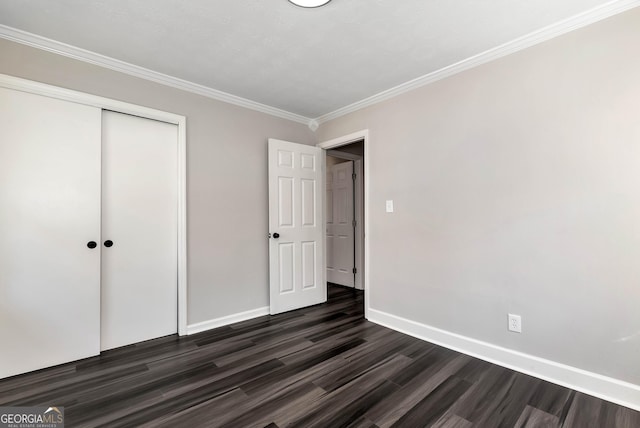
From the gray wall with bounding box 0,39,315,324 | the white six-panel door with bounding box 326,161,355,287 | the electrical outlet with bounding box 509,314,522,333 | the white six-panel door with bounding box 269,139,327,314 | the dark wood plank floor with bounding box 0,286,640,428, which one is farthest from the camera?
the white six-panel door with bounding box 326,161,355,287

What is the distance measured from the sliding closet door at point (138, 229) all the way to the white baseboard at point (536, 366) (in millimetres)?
2408

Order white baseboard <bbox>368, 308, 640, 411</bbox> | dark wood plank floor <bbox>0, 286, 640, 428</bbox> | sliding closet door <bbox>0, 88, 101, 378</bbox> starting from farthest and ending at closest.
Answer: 1. sliding closet door <bbox>0, 88, 101, 378</bbox>
2. white baseboard <bbox>368, 308, 640, 411</bbox>
3. dark wood plank floor <bbox>0, 286, 640, 428</bbox>

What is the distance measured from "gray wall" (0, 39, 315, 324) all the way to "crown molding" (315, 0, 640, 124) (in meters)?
1.48

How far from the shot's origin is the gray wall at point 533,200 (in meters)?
1.81

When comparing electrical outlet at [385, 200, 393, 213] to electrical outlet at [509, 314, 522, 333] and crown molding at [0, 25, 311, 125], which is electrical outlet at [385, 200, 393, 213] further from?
crown molding at [0, 25, 311, 125]

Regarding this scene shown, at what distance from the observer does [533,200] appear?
2.13 metres

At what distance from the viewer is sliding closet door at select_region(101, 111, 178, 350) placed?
99.4 inches

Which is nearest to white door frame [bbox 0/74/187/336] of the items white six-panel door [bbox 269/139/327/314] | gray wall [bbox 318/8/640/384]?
white six-panel door [bbox 269/139/327/314]

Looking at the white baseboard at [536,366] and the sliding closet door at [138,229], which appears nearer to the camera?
the white baseboard at [536,366]

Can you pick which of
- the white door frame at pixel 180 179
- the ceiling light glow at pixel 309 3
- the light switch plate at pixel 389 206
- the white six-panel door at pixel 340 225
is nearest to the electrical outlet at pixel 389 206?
the light switch plate at pixel 389 206

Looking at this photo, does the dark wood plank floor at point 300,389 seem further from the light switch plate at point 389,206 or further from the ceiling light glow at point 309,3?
the ceiling light glow at point 309,3

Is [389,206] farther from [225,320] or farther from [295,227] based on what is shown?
[225,320]

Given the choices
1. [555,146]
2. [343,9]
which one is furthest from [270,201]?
[555,146]

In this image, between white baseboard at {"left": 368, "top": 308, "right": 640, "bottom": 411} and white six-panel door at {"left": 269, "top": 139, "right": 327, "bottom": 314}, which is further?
white six-panel door at {"left": 269, "top": 139, "right": 327, "bottom": 314}
